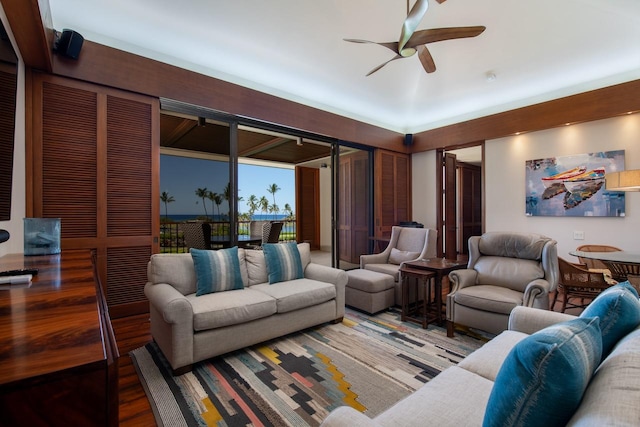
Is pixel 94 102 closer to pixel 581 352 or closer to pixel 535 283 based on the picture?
pixel 581 352

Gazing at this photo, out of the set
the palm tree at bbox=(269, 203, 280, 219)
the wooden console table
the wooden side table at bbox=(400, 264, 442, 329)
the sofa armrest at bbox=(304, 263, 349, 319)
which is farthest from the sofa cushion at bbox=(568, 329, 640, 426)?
the palm tree at bbox=(269, 203, 280, 219)

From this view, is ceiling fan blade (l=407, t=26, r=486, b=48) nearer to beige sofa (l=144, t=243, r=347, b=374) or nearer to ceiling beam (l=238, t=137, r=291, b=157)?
beige sofa (l=144, t=243, r=347, b=374)

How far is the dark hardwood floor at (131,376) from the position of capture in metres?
1.72

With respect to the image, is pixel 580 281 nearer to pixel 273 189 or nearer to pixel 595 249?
pixel 595 249

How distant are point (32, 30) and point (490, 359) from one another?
364 cm

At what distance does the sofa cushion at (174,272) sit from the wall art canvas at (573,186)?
15.9 ft

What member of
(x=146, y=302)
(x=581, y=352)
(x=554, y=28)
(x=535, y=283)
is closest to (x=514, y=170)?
(x=554, y=28)

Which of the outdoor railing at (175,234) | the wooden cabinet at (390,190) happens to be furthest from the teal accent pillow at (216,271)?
the wooden cabinet at (390,190)

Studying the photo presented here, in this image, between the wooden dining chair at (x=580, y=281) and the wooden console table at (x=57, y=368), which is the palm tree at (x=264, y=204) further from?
the wooden console table at (x=57, y=368)

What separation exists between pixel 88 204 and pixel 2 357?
3036 millimetres

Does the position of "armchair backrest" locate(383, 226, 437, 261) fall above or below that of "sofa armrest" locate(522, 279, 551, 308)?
above

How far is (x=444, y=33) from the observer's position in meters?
2.38

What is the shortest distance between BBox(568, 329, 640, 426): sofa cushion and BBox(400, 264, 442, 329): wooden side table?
2349mm

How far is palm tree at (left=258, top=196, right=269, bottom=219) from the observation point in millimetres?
8383
